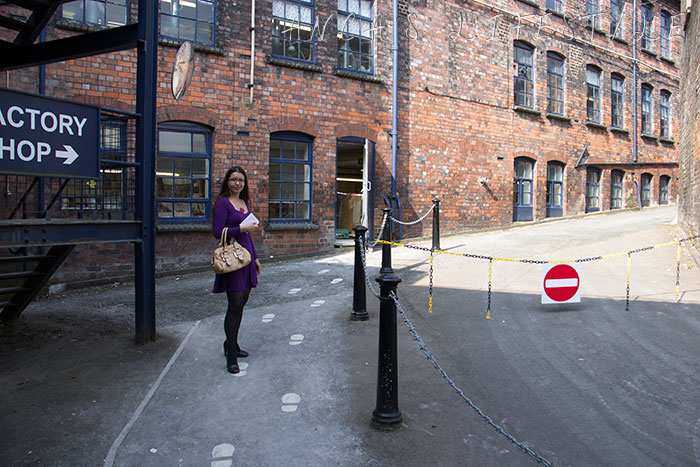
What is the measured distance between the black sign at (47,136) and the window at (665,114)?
77.8ft

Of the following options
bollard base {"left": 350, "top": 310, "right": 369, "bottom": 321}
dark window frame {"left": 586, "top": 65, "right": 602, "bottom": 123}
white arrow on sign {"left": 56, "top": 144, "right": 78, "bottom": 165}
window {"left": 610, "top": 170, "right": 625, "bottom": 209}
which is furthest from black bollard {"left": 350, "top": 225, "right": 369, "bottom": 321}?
window {"left": 610, "top": 170, "right": 625, "bottom": 209}

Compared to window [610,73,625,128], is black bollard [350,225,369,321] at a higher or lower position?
lower

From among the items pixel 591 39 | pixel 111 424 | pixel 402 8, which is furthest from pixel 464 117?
pixel 111 424

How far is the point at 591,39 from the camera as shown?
59.1 ft

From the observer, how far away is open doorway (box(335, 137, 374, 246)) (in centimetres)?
1207

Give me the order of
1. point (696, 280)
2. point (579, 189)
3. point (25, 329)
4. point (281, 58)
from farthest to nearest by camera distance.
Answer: point (579, 189), point (281, 58), point (696, 280), point (25, 329)

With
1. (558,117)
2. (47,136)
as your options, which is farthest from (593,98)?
(47,136)

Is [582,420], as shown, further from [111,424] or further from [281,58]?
[281,58]

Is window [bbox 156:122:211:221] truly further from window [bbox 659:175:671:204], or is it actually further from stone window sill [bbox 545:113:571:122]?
window [bbox 659:175:671:204]

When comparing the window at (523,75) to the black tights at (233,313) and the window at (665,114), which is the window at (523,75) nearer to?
the window at (665,114)

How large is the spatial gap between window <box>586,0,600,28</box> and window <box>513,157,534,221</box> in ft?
20.0

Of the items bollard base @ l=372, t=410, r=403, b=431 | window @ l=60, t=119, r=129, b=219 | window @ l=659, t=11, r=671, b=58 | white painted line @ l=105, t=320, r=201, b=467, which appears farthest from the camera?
window @ l=659, t=11, r=671, b=58

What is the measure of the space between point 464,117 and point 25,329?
38.6 feet

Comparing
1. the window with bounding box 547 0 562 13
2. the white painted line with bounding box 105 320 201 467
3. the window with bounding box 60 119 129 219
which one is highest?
the window with bounding box 547 0 562 13
